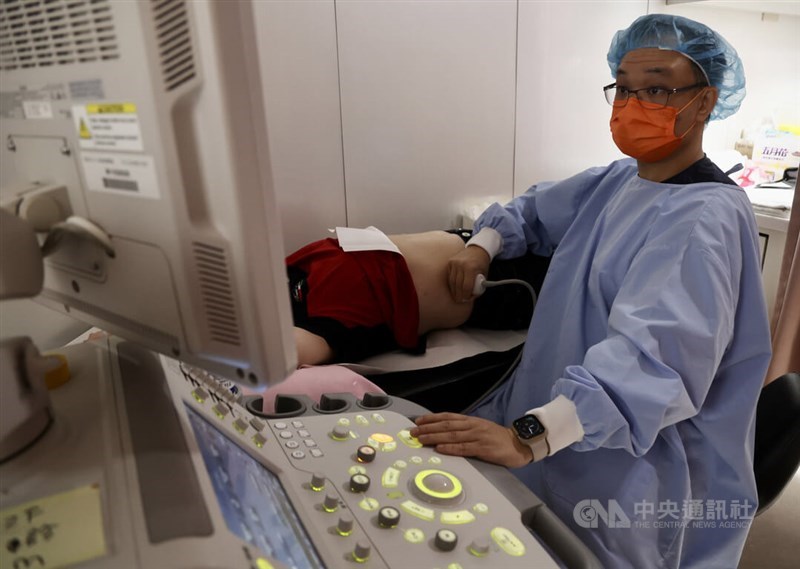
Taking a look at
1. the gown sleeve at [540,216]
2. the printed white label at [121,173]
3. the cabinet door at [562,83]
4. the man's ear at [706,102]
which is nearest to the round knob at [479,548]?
the printed white label at [121,173]

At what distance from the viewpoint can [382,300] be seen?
1.44 m

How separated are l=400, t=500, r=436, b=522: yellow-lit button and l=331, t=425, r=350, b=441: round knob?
14cm

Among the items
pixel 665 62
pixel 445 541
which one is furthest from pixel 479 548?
pixel 665 62

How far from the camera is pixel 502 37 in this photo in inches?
80.4

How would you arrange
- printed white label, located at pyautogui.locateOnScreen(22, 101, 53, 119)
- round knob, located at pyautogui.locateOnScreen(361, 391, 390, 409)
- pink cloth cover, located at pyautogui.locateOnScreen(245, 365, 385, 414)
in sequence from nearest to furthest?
1. printed white label, located at pyautogui.locateOnScreen(22, 101, 53, 119)
2. round knob, located at pyautogui.locateOnScreen(361, 391, 390, 409)
3. pink cloth cover, located at pyautogui.locateOnScreen(245, 365, 385, 414)

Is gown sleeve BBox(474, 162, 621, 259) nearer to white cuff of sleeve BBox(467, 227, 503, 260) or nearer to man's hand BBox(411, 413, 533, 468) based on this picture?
white cuff of sleeve BBox(467, 227, 503, 260)

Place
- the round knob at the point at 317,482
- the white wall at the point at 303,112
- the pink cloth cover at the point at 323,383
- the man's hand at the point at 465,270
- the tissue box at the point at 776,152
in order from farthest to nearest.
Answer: the tissue box at the point at 776,152, the white wall at the point at 303,112, the man's hand at the point at 465,270, the pink cloth cover at the point at 323,383, the round knob at the point at 317,482

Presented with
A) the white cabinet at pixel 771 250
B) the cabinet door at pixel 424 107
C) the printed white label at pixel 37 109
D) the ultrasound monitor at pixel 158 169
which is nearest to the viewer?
the ultrasound monitor at pixel 158 169

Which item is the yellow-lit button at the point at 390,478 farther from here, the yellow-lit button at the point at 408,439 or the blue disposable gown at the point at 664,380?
the blue disposable gown at the point at 664,380

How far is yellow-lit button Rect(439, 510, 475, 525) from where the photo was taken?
1.90 ft

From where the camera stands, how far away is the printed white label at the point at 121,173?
428 millimetres

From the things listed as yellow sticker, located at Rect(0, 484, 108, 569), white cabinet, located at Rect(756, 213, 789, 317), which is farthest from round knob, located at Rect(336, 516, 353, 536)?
white cabinet, located at Rect(756, 213, 789, 317)

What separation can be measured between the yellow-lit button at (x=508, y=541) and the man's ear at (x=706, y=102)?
0.91 metres

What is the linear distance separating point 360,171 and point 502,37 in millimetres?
730
